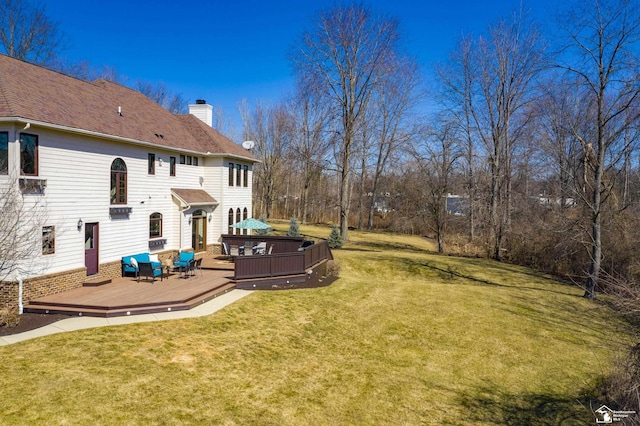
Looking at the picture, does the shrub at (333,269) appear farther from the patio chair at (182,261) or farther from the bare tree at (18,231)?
the bare tree at (18,231)

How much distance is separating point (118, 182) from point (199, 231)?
226 inches

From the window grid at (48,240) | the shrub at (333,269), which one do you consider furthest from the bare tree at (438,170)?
the window grid at (48,240)

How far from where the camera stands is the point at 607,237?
60.8ft

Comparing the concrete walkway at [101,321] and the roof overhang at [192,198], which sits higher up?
the roof overhang at [192,198]

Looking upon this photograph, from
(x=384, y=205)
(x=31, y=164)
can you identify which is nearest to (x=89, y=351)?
(x=31, y=164)

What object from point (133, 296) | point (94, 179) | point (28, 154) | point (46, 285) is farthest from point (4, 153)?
point (133, 296)

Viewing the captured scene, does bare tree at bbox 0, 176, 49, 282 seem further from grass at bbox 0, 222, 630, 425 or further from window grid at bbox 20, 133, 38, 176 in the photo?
grass at bbox 0, 222, 630, 425

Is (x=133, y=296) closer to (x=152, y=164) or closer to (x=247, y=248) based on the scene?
(x=152, y=164)

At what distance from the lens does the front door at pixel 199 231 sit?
19.2m

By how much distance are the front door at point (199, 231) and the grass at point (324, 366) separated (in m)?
7.12

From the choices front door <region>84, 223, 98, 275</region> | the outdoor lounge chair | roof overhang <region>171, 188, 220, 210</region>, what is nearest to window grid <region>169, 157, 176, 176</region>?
roof overhang <region>171, 188, 220, 210</region>

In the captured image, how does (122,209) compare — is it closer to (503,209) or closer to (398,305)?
(398,305)

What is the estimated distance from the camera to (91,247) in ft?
44.4

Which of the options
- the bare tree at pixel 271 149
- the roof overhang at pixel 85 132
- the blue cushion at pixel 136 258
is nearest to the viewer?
the roof overhang at pixel 85 132
